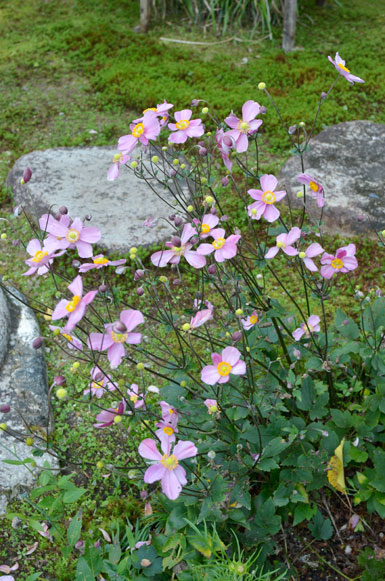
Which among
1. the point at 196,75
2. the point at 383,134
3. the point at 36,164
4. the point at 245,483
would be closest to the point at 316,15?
the point at 196,75

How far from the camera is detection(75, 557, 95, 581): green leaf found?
179cm

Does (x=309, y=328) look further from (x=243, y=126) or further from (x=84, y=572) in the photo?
(x=84, y=572)

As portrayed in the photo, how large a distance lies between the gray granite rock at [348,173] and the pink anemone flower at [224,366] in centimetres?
216

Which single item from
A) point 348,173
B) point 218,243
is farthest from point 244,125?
point 348,173

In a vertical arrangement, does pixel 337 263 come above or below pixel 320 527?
above

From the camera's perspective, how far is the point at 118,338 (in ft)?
4.85

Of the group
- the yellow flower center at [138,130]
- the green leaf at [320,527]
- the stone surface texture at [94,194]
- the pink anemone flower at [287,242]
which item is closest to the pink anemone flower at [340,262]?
the pink anemone flower at [287,242]

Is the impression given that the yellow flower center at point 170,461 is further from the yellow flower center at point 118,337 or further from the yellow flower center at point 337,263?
the yellow flower center at point 337,263

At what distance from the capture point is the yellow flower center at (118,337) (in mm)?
1467

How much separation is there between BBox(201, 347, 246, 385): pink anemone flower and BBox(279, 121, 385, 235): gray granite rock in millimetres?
2156

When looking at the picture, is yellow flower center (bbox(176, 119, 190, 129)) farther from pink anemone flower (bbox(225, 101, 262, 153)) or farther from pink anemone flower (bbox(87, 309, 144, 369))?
pink anemone flower (bbox(87, 309, 144, 369))

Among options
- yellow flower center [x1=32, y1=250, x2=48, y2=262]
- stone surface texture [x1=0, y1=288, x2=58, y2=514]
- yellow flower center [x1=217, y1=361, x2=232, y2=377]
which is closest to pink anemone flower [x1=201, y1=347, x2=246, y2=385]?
yellow flower center [x1=217, y1=361, x2=232, y2=377]

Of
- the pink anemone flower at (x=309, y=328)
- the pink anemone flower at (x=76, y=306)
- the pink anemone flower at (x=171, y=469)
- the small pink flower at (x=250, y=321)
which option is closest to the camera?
the pink anemone flower at (x=76, y=306)

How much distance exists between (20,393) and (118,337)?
Answer: 5.19ft
